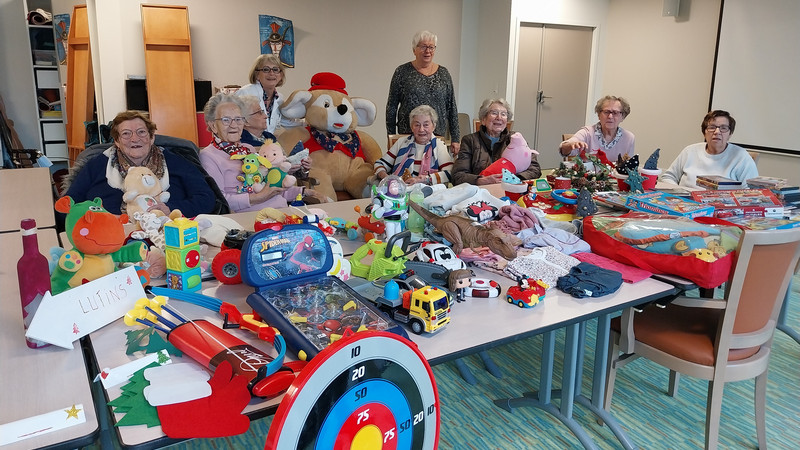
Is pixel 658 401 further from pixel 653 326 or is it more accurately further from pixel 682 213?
pixel 682 213

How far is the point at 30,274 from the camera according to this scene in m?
1.32

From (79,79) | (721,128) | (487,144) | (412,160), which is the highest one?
(79,79)

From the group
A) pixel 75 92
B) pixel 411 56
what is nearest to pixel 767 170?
pixel 411 56

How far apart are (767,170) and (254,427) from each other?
5.61m

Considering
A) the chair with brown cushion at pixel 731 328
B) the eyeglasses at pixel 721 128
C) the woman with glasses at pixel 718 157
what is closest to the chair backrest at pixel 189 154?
the chair with brown cushion at pixel 731 328

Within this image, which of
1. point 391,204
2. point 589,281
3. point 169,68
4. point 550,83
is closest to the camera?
point 589,281

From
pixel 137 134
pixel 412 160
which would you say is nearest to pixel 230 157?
pixel 137 134

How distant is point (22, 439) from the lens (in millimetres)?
960

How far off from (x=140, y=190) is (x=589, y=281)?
179cm

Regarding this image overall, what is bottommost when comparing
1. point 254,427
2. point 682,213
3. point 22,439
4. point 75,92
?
point 254,427

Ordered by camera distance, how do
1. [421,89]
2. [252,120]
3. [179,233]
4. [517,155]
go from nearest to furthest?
[179,233], [252,120], [517,155], [421,89]

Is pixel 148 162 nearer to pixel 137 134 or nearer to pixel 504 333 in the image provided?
pixel 137 134

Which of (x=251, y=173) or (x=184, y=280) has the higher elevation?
(x=251, y=173)

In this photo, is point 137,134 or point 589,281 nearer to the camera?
point 589,281
